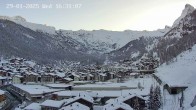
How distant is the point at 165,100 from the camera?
45.5m

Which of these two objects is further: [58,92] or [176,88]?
[58,92]

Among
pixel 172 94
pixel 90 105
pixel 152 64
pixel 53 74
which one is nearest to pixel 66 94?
pixel 90 105

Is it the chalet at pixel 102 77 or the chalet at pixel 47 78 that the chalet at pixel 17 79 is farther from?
the chalet at pixel 102 77

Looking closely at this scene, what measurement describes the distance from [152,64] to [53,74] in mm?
32895

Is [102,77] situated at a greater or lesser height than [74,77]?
lesser

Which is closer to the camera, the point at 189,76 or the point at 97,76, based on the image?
the point at 189,76

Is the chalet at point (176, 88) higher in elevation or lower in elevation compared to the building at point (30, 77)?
higher

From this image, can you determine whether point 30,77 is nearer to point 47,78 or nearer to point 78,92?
point 47,78

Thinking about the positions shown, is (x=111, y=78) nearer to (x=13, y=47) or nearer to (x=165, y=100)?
(x=165, y=100)

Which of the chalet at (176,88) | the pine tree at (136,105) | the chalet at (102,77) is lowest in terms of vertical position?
the chalet at (102,77)

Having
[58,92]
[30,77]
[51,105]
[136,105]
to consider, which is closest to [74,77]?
[30,77]

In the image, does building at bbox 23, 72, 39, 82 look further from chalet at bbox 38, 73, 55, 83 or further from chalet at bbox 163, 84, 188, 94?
chalet at bbox 163, 84, 188, 94

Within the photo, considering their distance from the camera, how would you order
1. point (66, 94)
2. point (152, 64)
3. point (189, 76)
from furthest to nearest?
point (152, 64), point (66, 94), point (189, 76)

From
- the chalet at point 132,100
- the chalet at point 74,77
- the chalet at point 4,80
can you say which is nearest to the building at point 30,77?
the chalet at point 4,80
